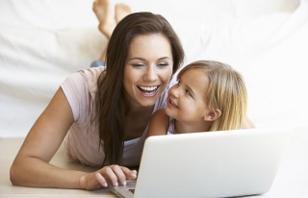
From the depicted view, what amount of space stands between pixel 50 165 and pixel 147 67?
0.33 meters

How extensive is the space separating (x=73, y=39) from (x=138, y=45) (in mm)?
788

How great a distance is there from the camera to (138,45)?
147 centimetres

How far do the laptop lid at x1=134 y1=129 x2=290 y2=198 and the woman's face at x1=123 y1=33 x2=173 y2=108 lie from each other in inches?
11.4

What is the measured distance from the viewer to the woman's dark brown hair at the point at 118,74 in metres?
1.49

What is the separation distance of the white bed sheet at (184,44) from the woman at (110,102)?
0.56 m

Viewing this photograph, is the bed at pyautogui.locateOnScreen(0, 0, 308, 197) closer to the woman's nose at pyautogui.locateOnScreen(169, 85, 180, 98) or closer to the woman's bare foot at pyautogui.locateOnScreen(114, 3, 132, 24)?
the woman's bare foot at pyautogui.locateOnScreen(114, 3, 132, 24)

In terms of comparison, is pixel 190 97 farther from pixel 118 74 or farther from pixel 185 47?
pixel 185 47

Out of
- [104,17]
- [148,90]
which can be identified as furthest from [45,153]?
[104,17]

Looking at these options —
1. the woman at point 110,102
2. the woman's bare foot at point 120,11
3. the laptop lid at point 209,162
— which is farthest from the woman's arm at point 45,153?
the woman's bare foot at point 120,11

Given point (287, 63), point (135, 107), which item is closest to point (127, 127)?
point (135, 107)

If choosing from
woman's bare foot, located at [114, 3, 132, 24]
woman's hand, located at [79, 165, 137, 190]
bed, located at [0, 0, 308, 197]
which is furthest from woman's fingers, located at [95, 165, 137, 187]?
woman's bare foot, located at [114, 3, 132, 24]

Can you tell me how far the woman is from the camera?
55.8 inches

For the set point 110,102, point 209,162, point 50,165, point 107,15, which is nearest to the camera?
point 209,162

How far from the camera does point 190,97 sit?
1.48 m
